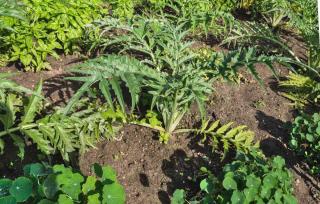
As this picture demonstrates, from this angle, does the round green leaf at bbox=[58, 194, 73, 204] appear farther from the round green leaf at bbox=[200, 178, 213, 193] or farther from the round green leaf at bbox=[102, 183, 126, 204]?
the round green leaf at bbox=[200, 178, 213, 193]

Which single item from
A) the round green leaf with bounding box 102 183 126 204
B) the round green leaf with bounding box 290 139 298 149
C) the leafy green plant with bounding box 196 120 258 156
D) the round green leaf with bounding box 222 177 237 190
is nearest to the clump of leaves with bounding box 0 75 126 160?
the round green leaf with bounding box 102 183 126 204

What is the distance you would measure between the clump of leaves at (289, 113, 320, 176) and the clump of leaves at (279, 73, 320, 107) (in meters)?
0.68

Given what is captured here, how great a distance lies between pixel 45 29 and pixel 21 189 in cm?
182

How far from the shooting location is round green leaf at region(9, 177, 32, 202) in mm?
2047

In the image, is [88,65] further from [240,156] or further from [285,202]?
[285,202]

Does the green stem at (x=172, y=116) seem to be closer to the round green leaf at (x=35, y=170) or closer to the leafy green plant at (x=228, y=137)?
the leafy green plant at (x=228, y=137)

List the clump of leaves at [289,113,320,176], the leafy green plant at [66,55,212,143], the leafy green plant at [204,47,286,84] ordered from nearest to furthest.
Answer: the leafy green plant at [66,55,212,143] < the leafy green plant at [204,47,286,84] < the clump of leaves at [289,113,320,176]

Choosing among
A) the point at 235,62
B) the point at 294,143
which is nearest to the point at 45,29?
the point at 235,62

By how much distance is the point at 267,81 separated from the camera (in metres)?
4.32

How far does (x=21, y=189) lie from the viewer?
2076mm

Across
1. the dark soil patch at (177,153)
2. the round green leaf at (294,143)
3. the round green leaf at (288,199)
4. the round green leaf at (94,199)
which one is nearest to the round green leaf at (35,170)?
the round green leaf at (94,199)

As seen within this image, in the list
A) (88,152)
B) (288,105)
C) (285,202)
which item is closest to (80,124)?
(88,152)

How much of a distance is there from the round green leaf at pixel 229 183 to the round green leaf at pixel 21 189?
3.76 ft

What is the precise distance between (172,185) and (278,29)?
3.33 metres
